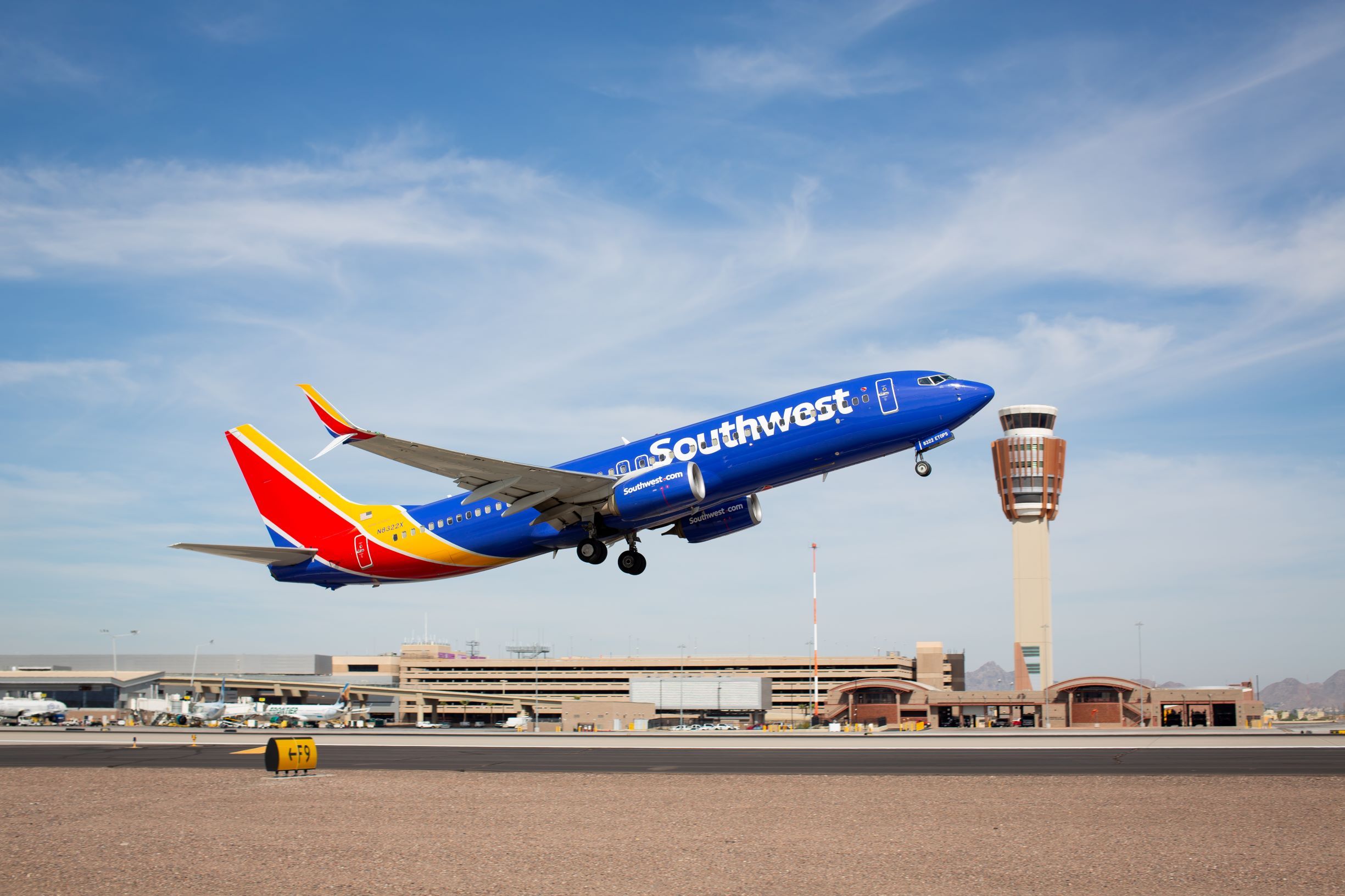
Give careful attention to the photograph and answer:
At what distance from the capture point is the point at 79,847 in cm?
1962

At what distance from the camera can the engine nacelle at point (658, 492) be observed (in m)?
35.8

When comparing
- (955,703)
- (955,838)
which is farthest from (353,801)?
(955,703)

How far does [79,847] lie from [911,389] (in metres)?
25.4

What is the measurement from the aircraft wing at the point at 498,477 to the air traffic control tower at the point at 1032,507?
131407 millimetres

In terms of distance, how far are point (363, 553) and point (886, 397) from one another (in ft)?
71.0

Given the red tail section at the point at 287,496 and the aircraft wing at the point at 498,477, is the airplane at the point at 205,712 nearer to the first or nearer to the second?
the red tail section at the point at 287,496

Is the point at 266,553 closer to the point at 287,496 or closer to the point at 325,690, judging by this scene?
the point at 287,496

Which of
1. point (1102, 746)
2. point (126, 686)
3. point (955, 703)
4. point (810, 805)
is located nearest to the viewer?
point (810, 805)

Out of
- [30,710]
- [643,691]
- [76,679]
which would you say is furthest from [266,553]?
[76,679]

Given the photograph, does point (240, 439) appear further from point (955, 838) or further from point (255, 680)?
point (255, 680)

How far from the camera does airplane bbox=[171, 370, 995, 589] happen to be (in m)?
34.9

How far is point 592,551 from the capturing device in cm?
3928

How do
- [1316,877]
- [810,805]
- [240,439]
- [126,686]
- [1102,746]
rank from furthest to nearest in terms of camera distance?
[126,686]
[240,439]
[1102,746]
[810,805]
[1316,877]

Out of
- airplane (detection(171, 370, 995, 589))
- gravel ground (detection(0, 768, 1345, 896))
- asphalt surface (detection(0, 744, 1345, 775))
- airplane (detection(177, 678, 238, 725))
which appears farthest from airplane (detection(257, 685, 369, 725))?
gravel ground (detection(0, 768, 1345, 896))
